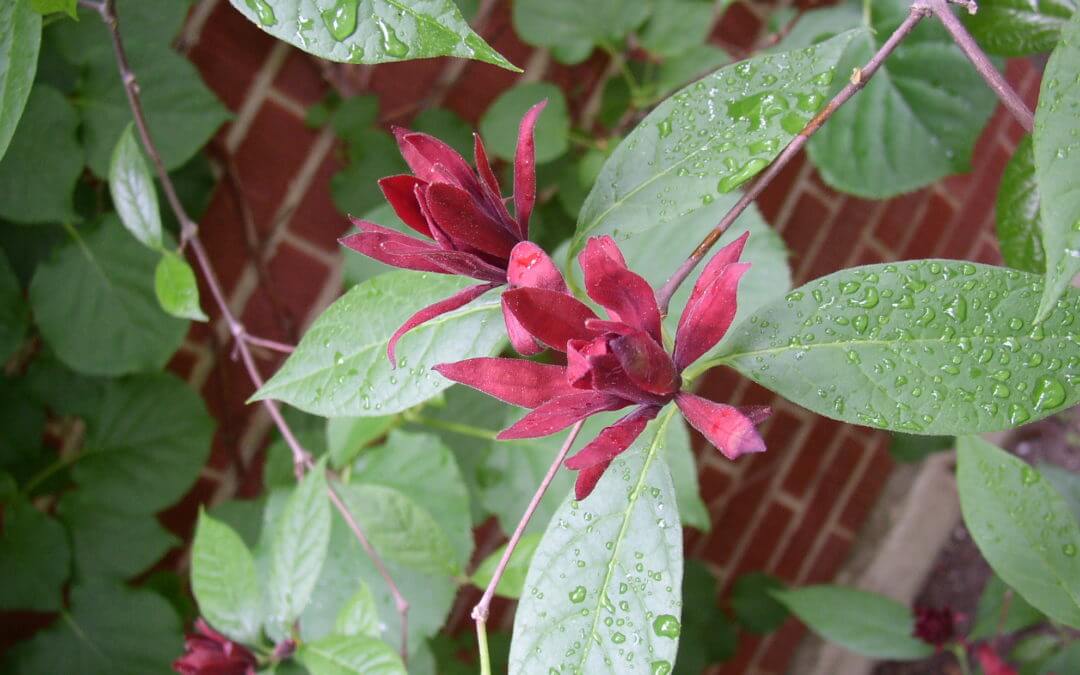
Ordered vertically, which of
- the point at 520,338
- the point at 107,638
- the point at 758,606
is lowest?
the point at 107,638

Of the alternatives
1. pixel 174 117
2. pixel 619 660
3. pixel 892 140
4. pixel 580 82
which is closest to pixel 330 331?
pixel 619 660

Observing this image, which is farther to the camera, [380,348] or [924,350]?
[380,348]

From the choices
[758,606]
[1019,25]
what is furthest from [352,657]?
[758,606]

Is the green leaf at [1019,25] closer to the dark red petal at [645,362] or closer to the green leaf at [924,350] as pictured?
the green leaf at [924,350]

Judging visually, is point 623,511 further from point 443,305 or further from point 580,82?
point 580,82

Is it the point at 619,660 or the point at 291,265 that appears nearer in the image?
the point at 619,660

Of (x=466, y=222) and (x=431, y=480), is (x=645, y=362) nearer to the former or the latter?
(x=466, y=222)
